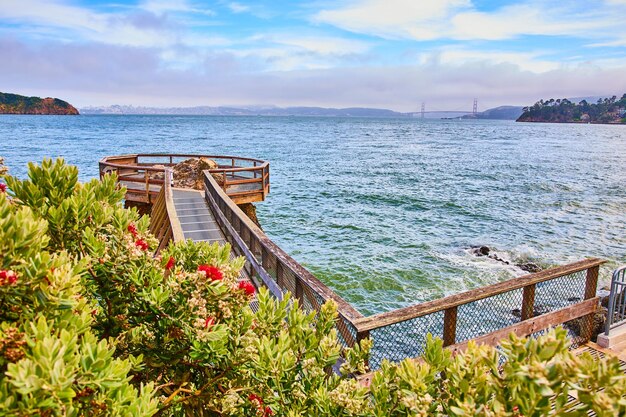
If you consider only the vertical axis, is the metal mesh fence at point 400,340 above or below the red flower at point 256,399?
below

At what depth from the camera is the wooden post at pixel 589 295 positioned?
665 centimetres

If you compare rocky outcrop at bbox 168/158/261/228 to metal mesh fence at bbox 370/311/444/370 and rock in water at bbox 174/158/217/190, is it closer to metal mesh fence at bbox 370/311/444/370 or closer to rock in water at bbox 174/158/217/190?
rock in water at bbox 174/158/217/190

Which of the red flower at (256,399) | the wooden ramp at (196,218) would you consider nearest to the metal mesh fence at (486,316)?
the wooden ramp at (196,218)

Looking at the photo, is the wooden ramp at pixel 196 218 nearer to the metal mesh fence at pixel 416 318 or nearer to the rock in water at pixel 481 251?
the metal mesh fence at pixel 416 318

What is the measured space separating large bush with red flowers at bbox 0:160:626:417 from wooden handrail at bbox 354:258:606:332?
115 centimetres

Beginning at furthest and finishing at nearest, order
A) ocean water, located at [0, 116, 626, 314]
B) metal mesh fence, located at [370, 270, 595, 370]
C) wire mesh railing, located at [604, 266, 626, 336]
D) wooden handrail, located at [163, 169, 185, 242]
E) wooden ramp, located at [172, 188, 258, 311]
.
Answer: ocean water, located at [0, 116, 626, 314]
wooden ramp, located at [172, 188, 258, 311]
metal mesh fence, located at [370, 270, 595, 370]
wooden handrail, located at [163, 169, 185, 242]
wire mesh railing, located at [604, 266, 626, 336]

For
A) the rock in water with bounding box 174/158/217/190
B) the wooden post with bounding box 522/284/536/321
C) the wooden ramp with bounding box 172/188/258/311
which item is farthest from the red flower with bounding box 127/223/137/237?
the rock in water with bounding box 174/158/217/190

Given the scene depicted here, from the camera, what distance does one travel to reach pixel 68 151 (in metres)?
68.3

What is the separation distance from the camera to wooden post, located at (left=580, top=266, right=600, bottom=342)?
665 centimetres

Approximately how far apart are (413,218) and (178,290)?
79.5 feet

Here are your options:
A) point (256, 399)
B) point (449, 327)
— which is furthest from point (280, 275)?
point (256, 399)

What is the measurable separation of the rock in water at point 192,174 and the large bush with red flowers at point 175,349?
53.5ft

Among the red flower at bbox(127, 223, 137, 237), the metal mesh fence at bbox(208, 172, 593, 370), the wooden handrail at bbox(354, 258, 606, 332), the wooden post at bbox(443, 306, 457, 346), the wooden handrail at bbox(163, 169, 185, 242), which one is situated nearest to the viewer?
the red flower at bbox(127, 223, 137, 237)

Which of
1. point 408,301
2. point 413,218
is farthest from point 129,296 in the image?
point 413,218
